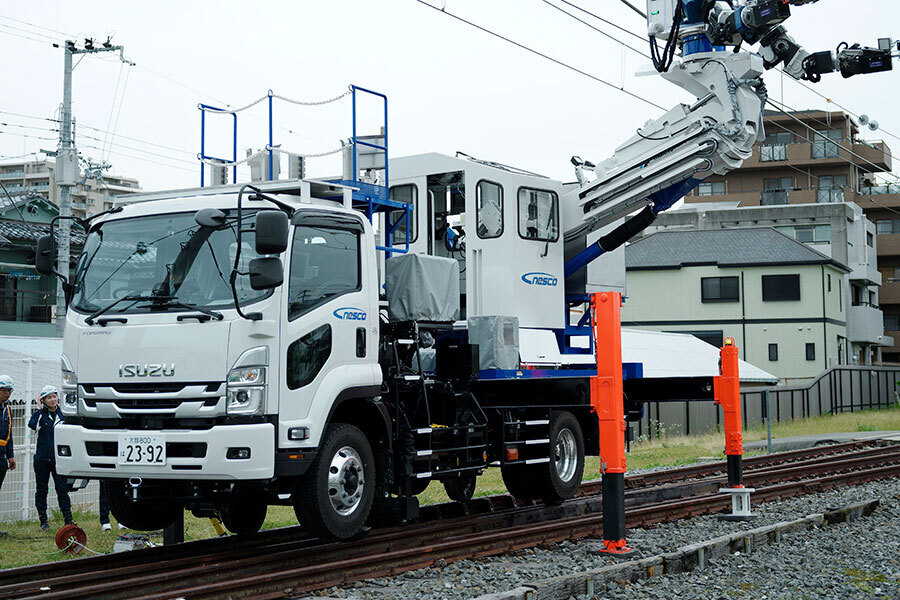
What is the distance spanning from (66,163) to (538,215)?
55.5 feet

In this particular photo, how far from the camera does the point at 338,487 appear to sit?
9.42m

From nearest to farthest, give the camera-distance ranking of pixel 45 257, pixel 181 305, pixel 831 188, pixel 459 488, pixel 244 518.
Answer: pixel 181 305 → pixel 45 257 → pixel 244 518 → pixel 459 488 → pixel 831 188

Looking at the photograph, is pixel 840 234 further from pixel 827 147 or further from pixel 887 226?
pixel 887 226

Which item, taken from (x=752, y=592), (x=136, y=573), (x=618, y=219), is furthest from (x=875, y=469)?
(x=136, y=573)

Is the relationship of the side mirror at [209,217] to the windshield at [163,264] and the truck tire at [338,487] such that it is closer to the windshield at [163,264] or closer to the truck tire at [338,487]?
the windshield at [163,264]

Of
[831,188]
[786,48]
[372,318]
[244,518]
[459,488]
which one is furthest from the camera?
[831,188]

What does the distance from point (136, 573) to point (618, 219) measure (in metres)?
8.20

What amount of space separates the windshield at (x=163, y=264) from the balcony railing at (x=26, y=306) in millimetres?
27182

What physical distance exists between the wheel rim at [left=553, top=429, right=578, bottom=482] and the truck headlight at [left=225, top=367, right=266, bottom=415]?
19.1 ft

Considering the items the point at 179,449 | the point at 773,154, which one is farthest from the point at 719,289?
the point at 179,449

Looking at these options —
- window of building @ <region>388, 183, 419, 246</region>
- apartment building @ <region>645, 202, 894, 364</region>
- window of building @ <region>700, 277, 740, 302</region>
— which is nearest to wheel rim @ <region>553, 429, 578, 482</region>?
window of building @ <region>388, 183, 419, 246</region>

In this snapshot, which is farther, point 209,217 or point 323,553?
point 323,553

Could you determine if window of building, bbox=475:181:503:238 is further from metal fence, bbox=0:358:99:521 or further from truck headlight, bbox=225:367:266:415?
metal fence, bbox=0:358:99:521

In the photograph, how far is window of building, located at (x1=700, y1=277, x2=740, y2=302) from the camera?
156 ft
